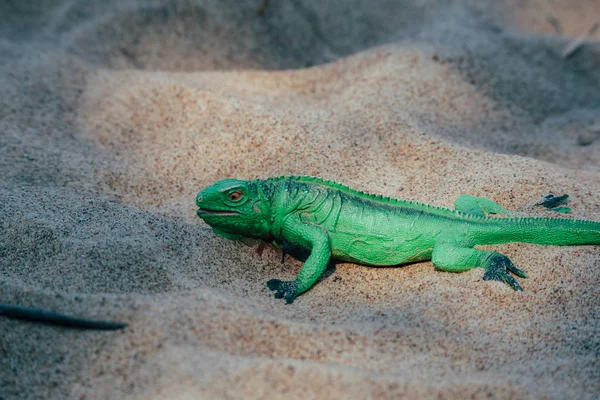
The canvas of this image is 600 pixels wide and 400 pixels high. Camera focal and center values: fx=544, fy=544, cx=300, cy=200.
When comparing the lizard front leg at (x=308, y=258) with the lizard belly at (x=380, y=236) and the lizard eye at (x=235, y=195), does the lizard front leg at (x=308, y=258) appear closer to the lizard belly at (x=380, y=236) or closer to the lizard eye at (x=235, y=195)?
the lizard belly at (x=380, y=236)

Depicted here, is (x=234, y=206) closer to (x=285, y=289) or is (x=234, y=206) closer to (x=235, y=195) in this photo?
(x=235, y=195)

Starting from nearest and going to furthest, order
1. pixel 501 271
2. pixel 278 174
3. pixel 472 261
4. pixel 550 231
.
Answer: pixel 501 271
pixel 472 261
pixel 550 231
pixel 278 174

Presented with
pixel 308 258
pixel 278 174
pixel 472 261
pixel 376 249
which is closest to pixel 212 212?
pixel 308 258

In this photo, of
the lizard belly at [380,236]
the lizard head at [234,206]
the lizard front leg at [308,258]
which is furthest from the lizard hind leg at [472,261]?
the lizard head at [234,206]

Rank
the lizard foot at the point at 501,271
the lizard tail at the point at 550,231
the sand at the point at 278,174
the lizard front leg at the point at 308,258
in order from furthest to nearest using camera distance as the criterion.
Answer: the lizard tail at the point at 550,231
the lizard front leg at the point at 308,258
the lizard foot at the point at 501,271
the sand at the point at 278,174

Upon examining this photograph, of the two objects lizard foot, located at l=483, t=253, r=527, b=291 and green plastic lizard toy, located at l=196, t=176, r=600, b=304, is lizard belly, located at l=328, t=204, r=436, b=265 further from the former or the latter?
lizard foot, located at l=483, t=253, r=527, b=291

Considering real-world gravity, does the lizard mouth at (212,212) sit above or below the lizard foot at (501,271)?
below

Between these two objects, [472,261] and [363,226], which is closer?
[472,261]
